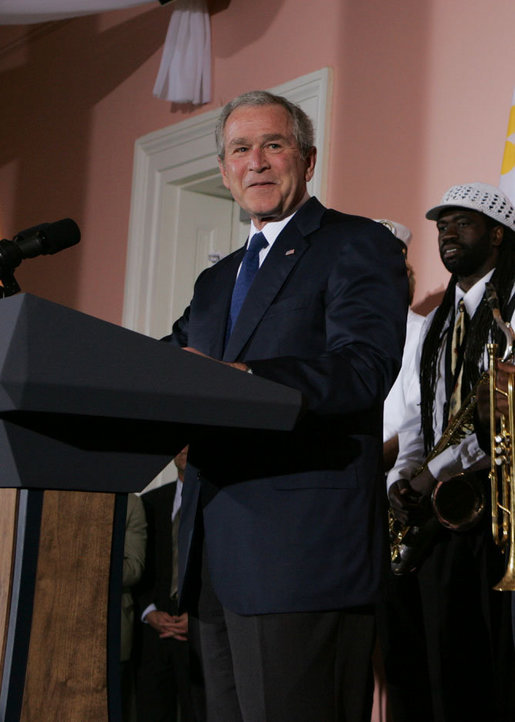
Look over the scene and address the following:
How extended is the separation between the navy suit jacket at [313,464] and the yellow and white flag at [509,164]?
60.2 inches

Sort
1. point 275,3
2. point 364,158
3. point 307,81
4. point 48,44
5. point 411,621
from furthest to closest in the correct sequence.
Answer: point 48,44, point 275,3, point 307,81, point 364,158, point 411,621

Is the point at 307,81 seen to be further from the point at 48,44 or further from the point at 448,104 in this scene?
the point at 48,44

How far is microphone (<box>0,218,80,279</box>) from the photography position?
1.64 metres

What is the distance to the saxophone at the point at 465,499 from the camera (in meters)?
2.44

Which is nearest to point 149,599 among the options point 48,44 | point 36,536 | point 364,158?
point 364,158

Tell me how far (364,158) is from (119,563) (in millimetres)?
3120

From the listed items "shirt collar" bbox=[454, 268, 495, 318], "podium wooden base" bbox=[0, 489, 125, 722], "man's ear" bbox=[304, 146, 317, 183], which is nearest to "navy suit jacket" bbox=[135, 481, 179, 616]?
"shirt collar" bbox=[454, 268, 495, 318]

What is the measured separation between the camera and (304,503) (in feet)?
5.31

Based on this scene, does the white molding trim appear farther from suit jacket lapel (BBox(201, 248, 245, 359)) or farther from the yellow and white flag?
suit jacket lapel (BBox(201, 248, 245, 359))

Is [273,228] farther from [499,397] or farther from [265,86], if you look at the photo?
[265,86]

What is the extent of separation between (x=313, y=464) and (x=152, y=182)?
4.02m

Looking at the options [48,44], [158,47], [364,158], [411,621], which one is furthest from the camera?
[48,44]

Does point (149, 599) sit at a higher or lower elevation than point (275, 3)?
lower

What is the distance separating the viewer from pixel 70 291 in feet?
19.4
